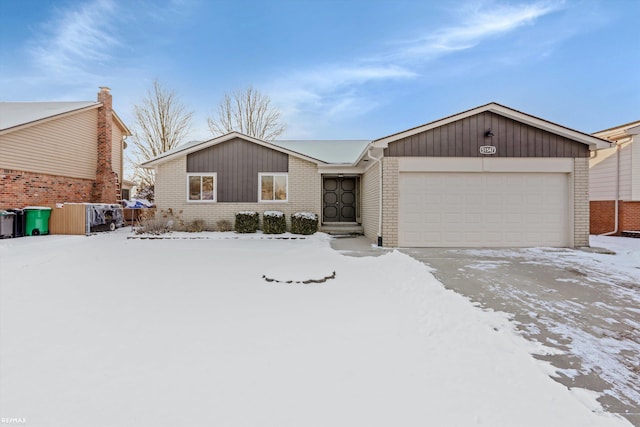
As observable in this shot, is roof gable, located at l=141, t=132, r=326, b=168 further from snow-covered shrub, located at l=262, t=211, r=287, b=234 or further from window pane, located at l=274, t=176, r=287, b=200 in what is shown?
snow-covered shrub, located at l=262, t=211, r=287, b=234

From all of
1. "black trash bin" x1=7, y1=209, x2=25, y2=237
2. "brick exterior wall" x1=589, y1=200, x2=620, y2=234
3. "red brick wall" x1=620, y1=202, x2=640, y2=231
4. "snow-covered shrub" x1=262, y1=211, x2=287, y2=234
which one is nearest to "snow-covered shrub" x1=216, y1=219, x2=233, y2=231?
"snow-covered shrub" x1=262, y1=211, x2=287, y2=234

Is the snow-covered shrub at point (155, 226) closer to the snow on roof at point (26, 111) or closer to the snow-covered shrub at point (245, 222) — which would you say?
the snow-covered shrub at point (245, 222)

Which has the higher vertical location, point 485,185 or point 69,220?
point 485,185

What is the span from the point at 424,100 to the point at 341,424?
744 inches

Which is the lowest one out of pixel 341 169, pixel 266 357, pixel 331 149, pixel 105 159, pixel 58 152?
pixel 266 357

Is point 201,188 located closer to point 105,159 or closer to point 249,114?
point 105,159

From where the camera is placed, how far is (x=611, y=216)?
11922 millimetres

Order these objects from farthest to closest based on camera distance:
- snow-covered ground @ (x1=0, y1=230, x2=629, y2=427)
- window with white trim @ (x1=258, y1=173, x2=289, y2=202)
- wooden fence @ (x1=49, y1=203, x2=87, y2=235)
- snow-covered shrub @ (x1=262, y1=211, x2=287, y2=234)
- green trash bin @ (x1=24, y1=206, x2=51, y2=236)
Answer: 1. window with white trim @ (x1=258, y1=173, x2=289, y2=202)
2. snow-covered shrub @ (x1=262, y1=211, x2=287, y2=234)
3. wooden fence @ (x1=49, y1=203, x2=87, y2=235)
4. green trash bin @ (x1=24, y1=206, x2=51, y2=236)
5. snow-covered ground @ (x1=0, y1=230, x2=629, y2=427)

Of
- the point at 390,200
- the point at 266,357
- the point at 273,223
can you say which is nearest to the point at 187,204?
the point at 273,223

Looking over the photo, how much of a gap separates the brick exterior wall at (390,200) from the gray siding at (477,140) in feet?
1.16

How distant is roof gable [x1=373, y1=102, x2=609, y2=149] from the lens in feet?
29.6

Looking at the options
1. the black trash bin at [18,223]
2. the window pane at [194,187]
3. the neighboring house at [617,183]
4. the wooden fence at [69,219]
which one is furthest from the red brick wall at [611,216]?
the black trash bin at [18,223]

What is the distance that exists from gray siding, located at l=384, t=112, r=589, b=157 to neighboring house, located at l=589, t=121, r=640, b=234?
3.28 meters

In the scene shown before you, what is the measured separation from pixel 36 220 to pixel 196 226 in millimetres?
5822
